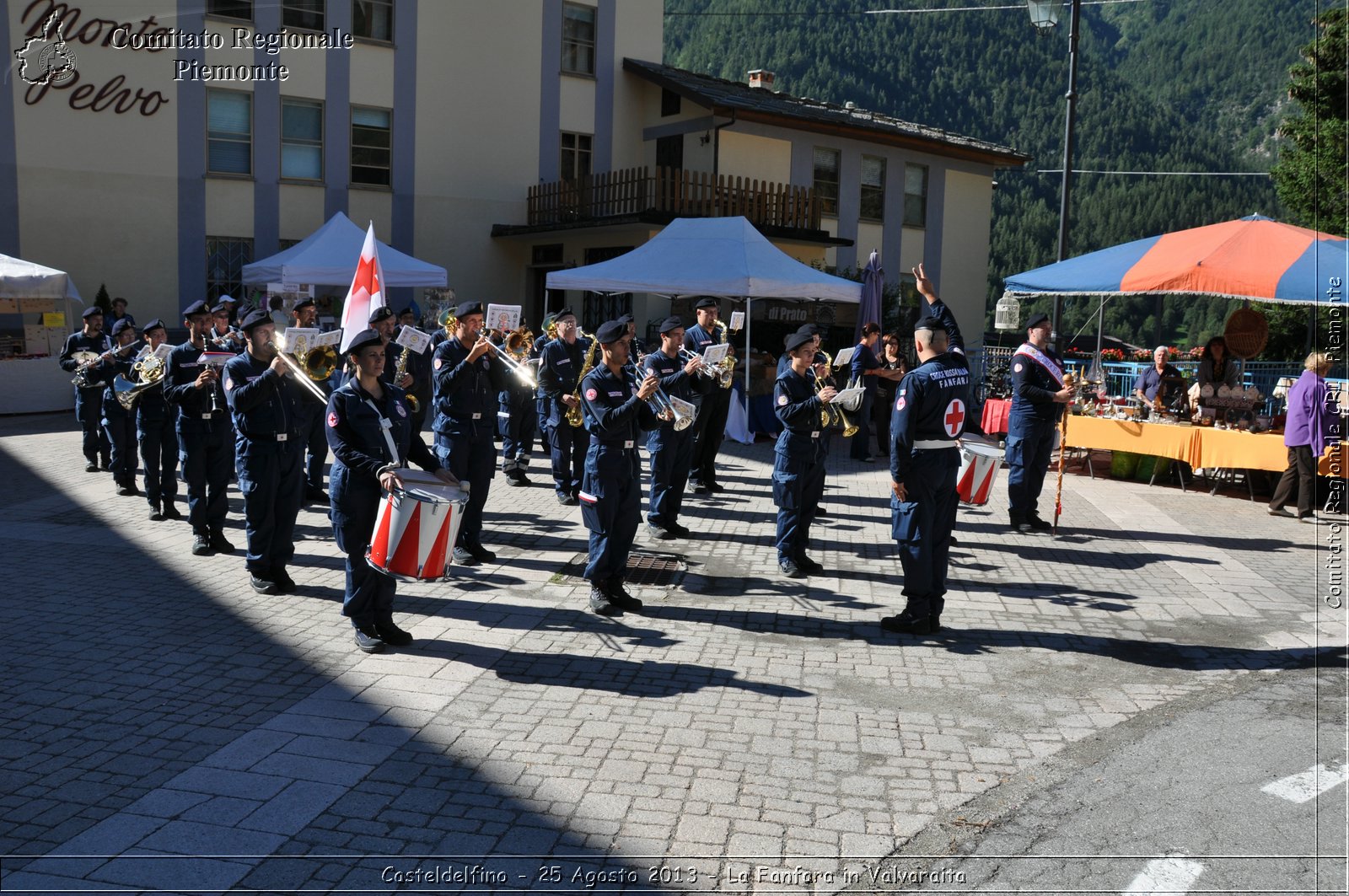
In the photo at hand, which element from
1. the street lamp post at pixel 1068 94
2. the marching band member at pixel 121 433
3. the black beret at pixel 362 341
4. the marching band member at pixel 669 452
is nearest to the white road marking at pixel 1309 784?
the black beret at pixel 362 341

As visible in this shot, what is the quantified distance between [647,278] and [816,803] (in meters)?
11.5

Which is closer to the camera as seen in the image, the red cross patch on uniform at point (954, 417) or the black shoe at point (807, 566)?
the red cross patch on uniform at point (954, 417)

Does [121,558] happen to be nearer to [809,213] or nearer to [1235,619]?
[1235,619]

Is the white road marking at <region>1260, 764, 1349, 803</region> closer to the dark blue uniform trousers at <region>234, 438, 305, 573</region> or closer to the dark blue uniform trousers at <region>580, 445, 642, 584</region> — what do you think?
the dark blue uniform trousers at <region>580, 445, 642, 584</region>

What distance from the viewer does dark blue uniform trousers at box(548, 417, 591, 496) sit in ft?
39.6

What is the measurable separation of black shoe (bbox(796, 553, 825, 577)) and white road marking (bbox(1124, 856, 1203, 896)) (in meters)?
5.00

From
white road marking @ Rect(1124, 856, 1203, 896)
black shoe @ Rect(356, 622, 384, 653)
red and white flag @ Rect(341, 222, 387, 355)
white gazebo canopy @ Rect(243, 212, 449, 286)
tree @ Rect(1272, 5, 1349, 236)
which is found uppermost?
tree @ Rect(1272, 5, 1349, 236)

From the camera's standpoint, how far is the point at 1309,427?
1188cm

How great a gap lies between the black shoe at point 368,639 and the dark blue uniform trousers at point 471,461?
2041 mm

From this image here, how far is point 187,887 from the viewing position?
4.08 m

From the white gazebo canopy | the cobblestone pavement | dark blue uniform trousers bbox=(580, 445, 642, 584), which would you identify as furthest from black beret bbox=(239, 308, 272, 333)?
→ the white gazebo canopy

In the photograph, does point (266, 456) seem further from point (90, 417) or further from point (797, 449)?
point (90, 417)

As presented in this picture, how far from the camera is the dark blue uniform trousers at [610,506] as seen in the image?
7730 mm

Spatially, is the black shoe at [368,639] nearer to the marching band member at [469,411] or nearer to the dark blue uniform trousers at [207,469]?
the marching band member at [469,411]
